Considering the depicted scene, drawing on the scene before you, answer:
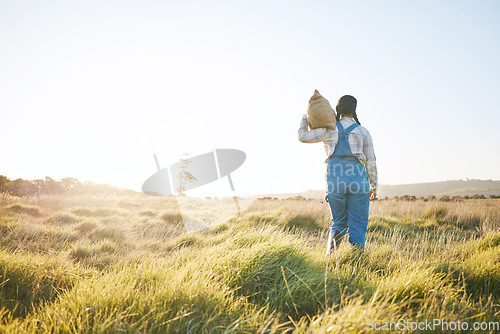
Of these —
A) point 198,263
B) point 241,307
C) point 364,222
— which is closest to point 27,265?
point 198,263

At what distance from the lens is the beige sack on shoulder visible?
3.02m

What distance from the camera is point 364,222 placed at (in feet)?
10.2

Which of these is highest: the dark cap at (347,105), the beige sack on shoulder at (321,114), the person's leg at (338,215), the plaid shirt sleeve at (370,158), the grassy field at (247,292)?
the dark cap at (347,105)

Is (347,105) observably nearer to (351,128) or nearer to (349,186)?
(351,128)

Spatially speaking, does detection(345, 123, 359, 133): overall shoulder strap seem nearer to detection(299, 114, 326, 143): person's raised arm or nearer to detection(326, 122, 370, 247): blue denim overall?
detection(326, 122, 370, 247): blue denim overall

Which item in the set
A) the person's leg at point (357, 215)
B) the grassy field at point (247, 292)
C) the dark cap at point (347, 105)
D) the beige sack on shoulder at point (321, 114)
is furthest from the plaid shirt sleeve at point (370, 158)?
the grassy field at point (247, 292)

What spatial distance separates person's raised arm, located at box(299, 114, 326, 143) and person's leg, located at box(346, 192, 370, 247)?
814mm

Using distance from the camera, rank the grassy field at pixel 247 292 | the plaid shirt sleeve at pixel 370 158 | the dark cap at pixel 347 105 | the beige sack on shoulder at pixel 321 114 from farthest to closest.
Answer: the dark cap at pixel 347 105 < the plaid shirt sleeve at pixel 370 158 < the beige sack on shoulder at pixel 321 114 < the grassy field at pixel 247 292

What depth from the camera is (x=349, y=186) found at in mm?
3031

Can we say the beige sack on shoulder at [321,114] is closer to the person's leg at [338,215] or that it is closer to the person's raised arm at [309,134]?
the person's raised arm at [309,134]

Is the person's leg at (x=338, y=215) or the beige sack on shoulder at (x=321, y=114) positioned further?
the person's leg at (x=338, y=215)

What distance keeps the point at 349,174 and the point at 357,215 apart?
53 centimetres

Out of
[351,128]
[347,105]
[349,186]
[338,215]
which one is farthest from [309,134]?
[338,215]

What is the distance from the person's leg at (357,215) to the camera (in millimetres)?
3055
